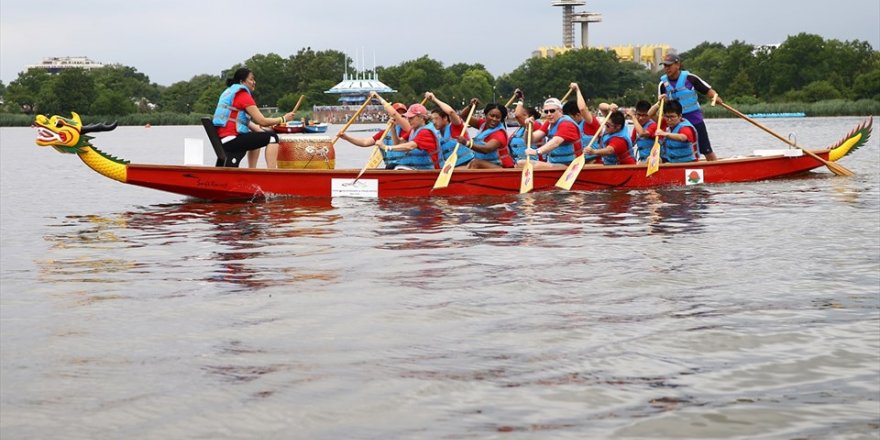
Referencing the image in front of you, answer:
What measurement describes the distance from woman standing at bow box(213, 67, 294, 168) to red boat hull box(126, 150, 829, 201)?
0.36 meters

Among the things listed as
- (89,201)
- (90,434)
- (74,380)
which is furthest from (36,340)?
(89,201)

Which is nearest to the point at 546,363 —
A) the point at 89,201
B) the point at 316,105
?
the point at 89,201

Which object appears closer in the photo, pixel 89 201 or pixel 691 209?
pixel 691 209

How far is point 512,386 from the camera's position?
5.38m

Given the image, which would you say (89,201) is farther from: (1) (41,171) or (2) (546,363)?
(2) (546,363)

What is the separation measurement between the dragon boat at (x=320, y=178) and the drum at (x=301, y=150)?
37 cm

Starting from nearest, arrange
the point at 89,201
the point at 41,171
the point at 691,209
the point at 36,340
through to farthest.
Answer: the point at 36,340, the point at 691,209, the point at 89,201, the point at 41,171

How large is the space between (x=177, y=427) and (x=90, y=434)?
36 cm

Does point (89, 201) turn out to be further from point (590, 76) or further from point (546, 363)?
point (590, 76)

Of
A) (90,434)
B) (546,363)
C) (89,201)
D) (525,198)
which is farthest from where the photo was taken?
(89,201)

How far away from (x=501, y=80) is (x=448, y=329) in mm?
138264

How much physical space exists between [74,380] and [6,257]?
208 inches

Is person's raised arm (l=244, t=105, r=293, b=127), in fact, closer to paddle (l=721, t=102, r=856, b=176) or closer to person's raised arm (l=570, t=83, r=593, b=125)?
person's raised arm (l=570, t=83, r=593, b=125)

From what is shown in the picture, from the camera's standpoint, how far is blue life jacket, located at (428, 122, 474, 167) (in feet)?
49.4
